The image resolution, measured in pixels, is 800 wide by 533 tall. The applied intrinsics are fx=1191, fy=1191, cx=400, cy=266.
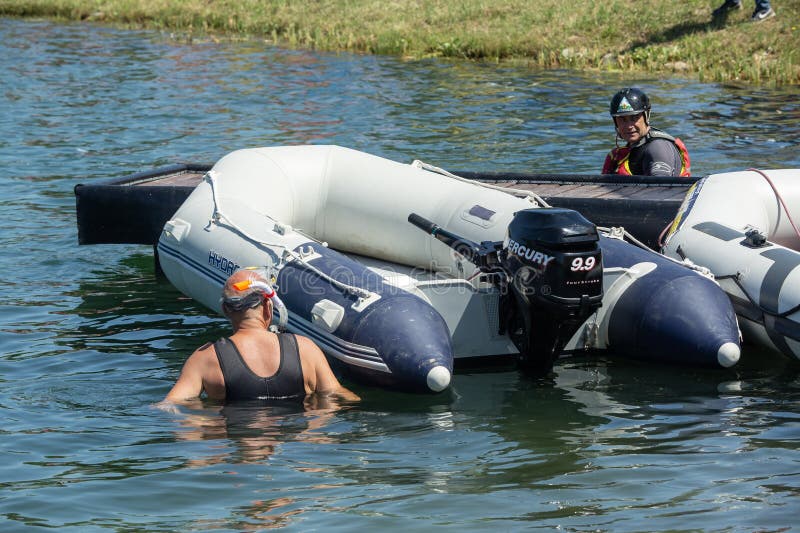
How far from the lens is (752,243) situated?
735 centimetres

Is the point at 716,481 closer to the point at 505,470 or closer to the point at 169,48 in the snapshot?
the point at 505,470

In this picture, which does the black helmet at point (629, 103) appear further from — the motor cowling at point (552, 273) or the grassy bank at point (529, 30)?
the grassy bank at point (529, 30)

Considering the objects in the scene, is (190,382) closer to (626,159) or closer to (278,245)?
(278,245)

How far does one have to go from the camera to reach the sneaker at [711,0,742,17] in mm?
19781

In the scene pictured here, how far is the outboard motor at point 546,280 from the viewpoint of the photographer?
6418mm

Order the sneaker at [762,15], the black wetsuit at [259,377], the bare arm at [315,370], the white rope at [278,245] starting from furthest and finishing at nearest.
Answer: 1. the sneaker at [762,15]
2. the white rope at [278,245]
3. the bare arm at [315,370]
4. the black wetsuit at [259,377]

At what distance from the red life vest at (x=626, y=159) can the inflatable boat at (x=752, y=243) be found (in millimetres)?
1059

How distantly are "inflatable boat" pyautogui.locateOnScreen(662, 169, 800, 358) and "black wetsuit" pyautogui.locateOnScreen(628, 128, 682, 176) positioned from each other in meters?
0.98

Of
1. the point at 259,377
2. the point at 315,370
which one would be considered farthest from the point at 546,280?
the point at 259,377

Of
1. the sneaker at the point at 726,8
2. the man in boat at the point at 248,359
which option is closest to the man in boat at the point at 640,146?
the man in boat at the point at 248,359

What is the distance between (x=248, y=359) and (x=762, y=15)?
50.7ft

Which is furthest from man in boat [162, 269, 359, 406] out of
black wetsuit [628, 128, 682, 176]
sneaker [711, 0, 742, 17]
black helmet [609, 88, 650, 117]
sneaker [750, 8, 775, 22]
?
Result: sneaker [711, 0, 742, 17]

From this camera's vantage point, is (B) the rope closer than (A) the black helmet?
Yes

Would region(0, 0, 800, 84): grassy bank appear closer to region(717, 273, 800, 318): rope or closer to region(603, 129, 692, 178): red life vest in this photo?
region(603, 129, 692, 178): red life vest
